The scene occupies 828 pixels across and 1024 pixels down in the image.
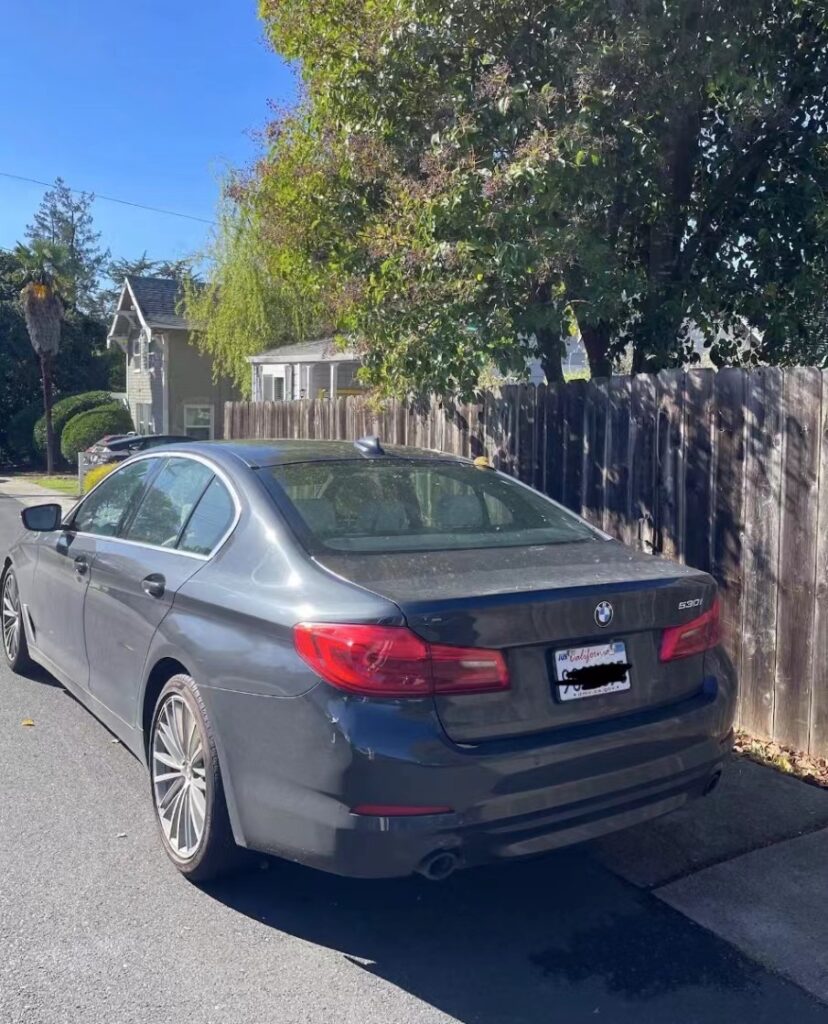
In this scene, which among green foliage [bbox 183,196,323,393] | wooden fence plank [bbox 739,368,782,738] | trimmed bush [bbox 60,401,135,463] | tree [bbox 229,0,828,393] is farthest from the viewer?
trimmed bush [bbox 60,401,135,463]

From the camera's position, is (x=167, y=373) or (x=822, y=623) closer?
(x=822, y=623)

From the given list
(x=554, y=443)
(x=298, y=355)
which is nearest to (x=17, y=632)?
(x=554, y=443)

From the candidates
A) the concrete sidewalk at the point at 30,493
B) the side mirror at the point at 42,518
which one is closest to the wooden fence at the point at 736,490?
the side mirror at the point at 42,518

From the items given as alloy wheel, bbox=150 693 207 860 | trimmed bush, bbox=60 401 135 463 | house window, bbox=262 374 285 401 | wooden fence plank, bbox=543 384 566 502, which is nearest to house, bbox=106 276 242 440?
trimmed bush, bbox=60 401 135 463

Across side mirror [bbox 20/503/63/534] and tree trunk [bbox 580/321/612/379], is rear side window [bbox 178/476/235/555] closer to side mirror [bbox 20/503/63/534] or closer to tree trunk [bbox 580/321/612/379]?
side mirror [bbox 20/503/63/534]

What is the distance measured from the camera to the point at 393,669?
3115mm

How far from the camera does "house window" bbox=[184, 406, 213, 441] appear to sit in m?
34.4

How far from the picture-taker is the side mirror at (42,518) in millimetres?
5559

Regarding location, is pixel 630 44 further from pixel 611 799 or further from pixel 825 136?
pixel 611 799

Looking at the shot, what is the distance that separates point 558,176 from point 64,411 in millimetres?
29413

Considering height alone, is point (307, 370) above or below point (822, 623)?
above

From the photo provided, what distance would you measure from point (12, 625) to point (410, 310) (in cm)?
336

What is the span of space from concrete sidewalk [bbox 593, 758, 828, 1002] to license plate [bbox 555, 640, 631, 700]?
0.95 meters

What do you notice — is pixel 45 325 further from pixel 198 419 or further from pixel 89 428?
pixel 198 419
